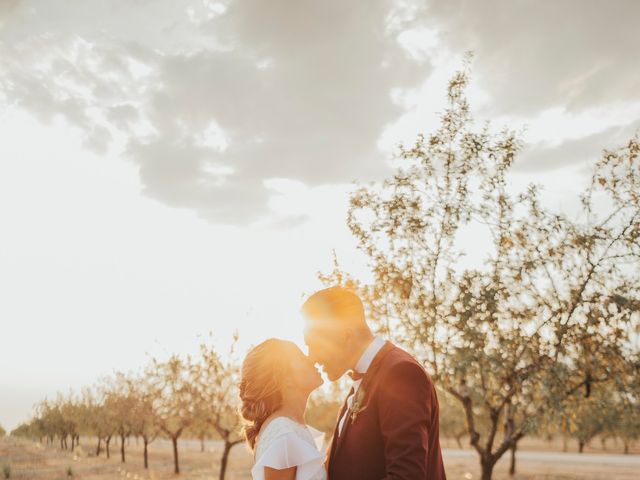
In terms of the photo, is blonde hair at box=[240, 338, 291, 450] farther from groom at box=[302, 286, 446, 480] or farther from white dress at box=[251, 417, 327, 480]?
groom at box=[302, 286, 446, 480]

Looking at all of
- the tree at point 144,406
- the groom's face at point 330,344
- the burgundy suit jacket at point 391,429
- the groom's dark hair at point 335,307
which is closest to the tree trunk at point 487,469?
the burgundy suit jacket at point 391,429

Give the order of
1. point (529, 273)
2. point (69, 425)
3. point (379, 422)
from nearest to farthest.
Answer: point (379, 422) → point (529, 273) → point (69, 425)

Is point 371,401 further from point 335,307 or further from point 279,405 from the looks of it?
point 279,405

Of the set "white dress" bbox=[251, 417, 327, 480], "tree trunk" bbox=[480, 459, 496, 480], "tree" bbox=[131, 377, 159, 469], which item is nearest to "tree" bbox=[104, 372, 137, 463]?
"tree" bbox=[131, 377, 159, 469]

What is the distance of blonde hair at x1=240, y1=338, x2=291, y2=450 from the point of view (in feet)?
13.6

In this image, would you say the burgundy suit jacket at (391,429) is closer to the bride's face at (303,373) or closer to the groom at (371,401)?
the groom at (371,401)

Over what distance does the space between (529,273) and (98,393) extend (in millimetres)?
76393

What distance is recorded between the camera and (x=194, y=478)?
119 feet

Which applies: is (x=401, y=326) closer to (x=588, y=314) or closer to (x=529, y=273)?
(x=529, y=273)

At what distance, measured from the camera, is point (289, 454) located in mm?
3734

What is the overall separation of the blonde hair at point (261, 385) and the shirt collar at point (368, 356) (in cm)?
86

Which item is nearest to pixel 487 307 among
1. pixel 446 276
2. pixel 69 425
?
pixel 446 276

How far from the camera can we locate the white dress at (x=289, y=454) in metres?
3.70

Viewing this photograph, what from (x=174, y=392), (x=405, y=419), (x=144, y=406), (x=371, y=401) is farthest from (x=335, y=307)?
(x=144, y=406)
